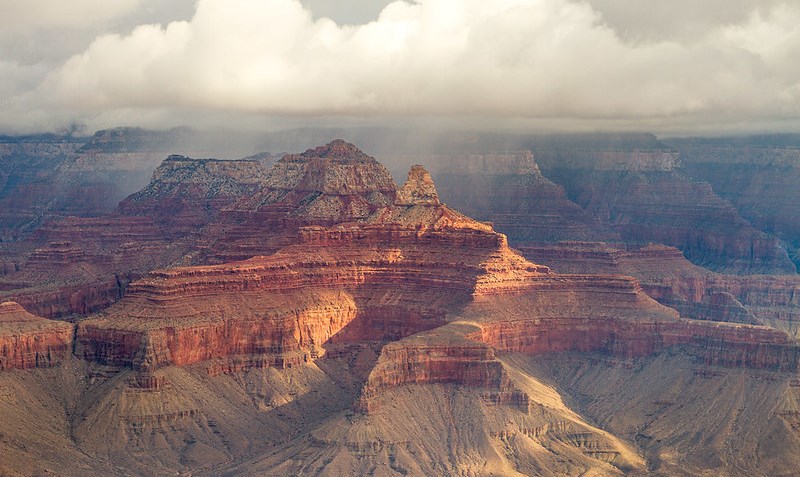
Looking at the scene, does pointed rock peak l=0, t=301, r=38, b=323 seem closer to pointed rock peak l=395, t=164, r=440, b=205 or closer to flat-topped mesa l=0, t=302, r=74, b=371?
flat-topped mesa l=0, t=302, r=74, b=371

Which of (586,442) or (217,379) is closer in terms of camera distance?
(586,442)

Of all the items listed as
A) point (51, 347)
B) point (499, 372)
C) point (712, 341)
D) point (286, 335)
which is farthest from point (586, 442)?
point (51, 347)

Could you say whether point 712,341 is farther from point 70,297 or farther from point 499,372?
point 70,297

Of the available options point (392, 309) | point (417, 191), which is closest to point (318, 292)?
point (392, 309)

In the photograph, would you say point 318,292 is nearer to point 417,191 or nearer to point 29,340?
point 417,191

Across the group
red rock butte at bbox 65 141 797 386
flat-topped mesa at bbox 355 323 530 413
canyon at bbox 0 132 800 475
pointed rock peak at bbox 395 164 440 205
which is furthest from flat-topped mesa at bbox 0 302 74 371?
pointed rock peak at bbox 395 164 440 205

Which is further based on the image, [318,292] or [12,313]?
[318,292]
